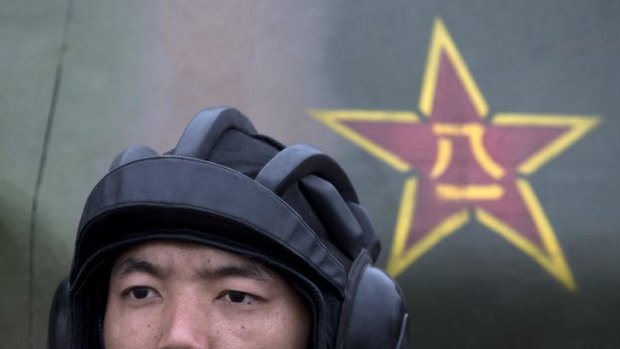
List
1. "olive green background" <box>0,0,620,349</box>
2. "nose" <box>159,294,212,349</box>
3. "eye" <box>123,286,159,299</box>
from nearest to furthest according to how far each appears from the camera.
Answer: "nose" <box>159,294,212,349</box> < "eye" <box>123,286,159,299</box> < "olive green background" <box>0,0,620,349</box>

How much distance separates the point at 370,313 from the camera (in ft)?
6.88

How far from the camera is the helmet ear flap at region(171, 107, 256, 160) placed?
6.75 ft

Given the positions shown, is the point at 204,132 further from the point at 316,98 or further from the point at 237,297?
the point at 316,98

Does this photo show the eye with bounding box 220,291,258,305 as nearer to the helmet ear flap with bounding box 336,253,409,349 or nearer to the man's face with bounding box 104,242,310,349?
the man's face with bounding box 104,242,310,349

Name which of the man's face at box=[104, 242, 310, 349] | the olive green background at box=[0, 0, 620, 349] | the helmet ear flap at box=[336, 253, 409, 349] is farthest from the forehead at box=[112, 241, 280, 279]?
the olive green background at box=[0, 0, 620, 349]

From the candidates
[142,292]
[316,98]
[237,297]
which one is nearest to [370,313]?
[237,297]

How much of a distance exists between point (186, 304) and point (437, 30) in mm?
2388

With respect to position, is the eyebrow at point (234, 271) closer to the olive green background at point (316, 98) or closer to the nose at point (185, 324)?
the nose at point (185, 324)

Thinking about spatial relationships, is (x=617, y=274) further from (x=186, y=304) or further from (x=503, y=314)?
(x=186, y=304)

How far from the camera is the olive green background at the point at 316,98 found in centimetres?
401

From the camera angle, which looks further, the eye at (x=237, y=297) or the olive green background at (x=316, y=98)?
the olive green background at (x=316, y=98)

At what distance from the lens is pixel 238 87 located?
4.15 metres

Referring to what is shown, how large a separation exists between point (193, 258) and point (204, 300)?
0.07 metres

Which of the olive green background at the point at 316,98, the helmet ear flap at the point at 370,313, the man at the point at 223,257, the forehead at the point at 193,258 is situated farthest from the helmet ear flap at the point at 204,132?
the olive green background at the point at 316,98
